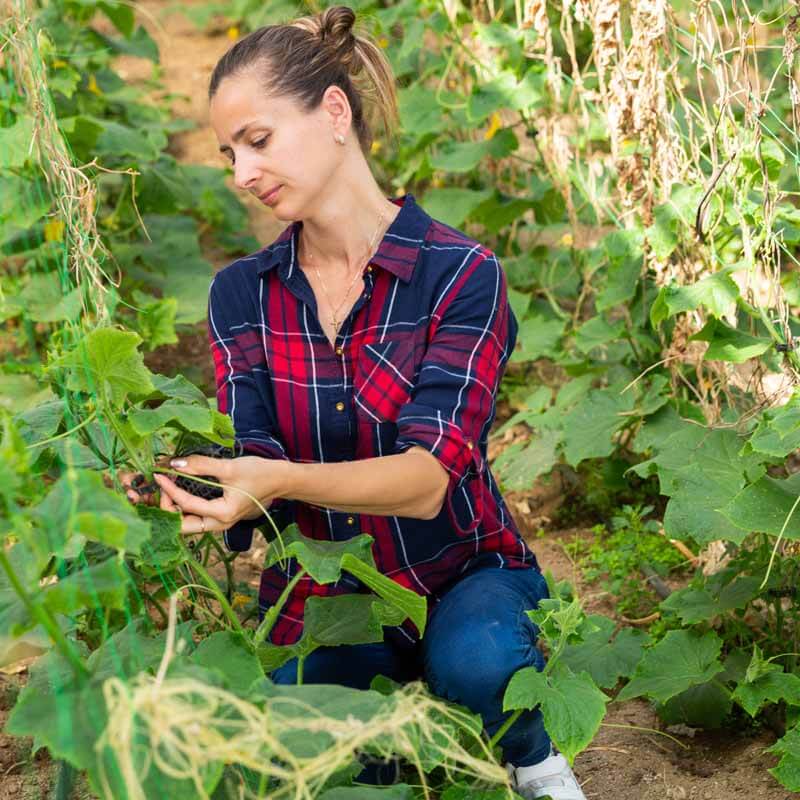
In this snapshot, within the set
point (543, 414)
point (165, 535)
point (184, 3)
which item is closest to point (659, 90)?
point (543, 414)

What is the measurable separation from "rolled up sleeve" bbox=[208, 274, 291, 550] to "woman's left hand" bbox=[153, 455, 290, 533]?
0.94 ft

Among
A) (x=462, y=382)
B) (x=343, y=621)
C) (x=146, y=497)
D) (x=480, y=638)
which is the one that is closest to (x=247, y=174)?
(x=462, y=382)

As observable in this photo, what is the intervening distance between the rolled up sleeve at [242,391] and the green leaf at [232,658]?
58cm

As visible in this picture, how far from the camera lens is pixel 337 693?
59.8 inches

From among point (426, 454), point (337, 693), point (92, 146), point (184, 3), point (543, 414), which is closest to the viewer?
point (337, 693)

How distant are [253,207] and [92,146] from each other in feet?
3.44

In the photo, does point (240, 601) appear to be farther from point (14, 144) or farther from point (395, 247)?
point (14, 144)

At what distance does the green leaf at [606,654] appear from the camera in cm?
252

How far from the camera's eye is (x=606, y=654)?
257 cm

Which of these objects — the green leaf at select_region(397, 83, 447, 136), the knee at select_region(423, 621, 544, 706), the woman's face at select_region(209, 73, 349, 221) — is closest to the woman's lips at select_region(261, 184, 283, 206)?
the woman's face at select_region(209, 73, 349, 221)

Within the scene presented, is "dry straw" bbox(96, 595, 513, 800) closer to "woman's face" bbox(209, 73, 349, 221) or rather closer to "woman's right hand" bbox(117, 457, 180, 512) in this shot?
"woman's right hand" bbox(117, 457, 180, 512)

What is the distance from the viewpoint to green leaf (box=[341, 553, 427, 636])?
173 cm

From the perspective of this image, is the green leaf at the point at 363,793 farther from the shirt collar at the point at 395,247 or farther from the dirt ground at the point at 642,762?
→ the shirt collar at the point at 395,247

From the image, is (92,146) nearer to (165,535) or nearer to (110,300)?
(110,300)
